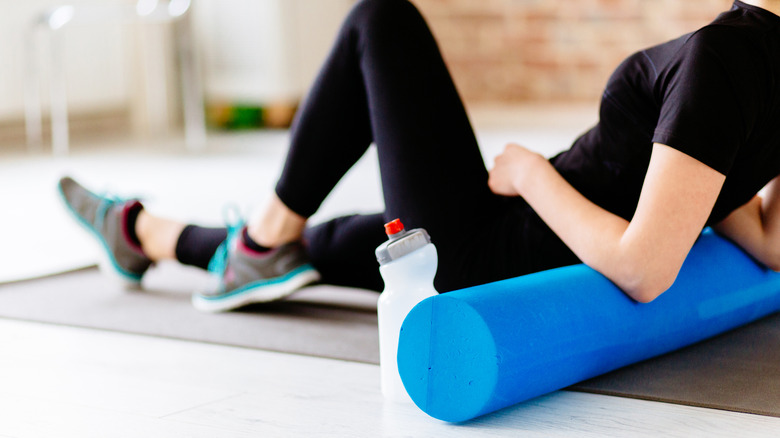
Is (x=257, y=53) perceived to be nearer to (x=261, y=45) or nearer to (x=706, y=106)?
(x=261, y=45)

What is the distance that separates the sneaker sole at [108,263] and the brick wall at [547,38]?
14.5ft

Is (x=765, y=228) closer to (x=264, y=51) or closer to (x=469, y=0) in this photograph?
(x=264, y=51)

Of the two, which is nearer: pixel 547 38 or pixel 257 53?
pixel 257 53

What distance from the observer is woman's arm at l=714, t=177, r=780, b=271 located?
1439 mm

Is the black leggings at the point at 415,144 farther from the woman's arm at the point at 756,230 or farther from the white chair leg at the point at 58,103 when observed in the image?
the white chair leg at the point at 58,103

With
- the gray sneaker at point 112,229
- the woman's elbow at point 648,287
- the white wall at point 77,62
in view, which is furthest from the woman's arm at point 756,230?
the white wall at point 77,62

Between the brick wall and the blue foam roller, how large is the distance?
460 centimetres

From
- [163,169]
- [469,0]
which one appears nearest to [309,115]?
[163,169]

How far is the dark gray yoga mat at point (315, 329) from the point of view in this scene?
1229mm

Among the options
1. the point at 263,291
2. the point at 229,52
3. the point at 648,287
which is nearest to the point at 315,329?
the point at 263,291

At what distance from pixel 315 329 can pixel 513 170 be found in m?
0.47

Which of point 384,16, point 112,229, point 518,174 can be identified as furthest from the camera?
point 112,229

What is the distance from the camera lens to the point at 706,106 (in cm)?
109

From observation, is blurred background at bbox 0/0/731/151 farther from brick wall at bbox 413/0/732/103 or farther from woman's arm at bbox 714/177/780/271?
woman's arm at bbox 714/177/780/271
